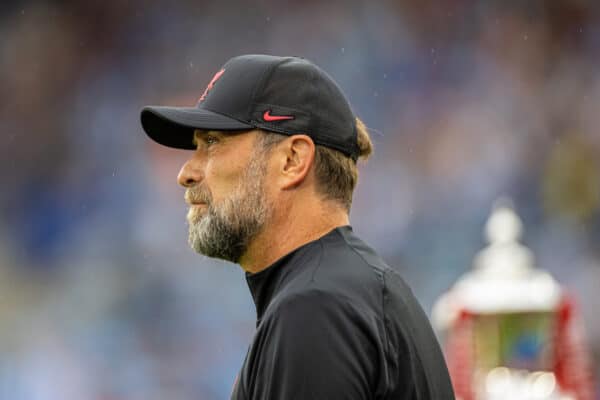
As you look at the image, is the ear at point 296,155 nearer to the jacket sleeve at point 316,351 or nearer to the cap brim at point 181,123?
the cap brim at point 181,123

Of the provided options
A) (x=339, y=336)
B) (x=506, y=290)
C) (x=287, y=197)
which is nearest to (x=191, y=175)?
(x=287, y=197)

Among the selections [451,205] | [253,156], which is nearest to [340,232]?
[253,156]

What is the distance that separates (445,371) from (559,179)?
5837 mm

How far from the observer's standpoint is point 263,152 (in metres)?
1.27

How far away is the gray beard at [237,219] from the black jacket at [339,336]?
0.07 m

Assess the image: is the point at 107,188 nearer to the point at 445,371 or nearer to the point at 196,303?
the point at 196,303

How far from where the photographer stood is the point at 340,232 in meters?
1.24

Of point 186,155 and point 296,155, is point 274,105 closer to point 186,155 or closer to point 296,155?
point 296,155

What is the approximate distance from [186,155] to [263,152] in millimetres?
6011

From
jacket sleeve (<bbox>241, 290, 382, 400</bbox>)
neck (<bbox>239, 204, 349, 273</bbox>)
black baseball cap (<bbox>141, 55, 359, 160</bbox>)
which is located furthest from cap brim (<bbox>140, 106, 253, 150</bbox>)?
jacket sleeve (<bbox>241, 290, 382, 400</bbox>)

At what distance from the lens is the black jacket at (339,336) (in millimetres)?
1021

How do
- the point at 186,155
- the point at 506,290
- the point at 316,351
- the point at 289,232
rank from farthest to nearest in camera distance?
1. the point at 186,155
2. the point at 506,290
3. the point at 289,232
4. the point at 316,351

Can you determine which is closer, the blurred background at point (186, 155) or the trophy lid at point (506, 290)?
the trophy lid at point (506, 290)

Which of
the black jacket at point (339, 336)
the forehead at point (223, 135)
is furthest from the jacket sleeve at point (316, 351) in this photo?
the forehead at point (223, 135)
